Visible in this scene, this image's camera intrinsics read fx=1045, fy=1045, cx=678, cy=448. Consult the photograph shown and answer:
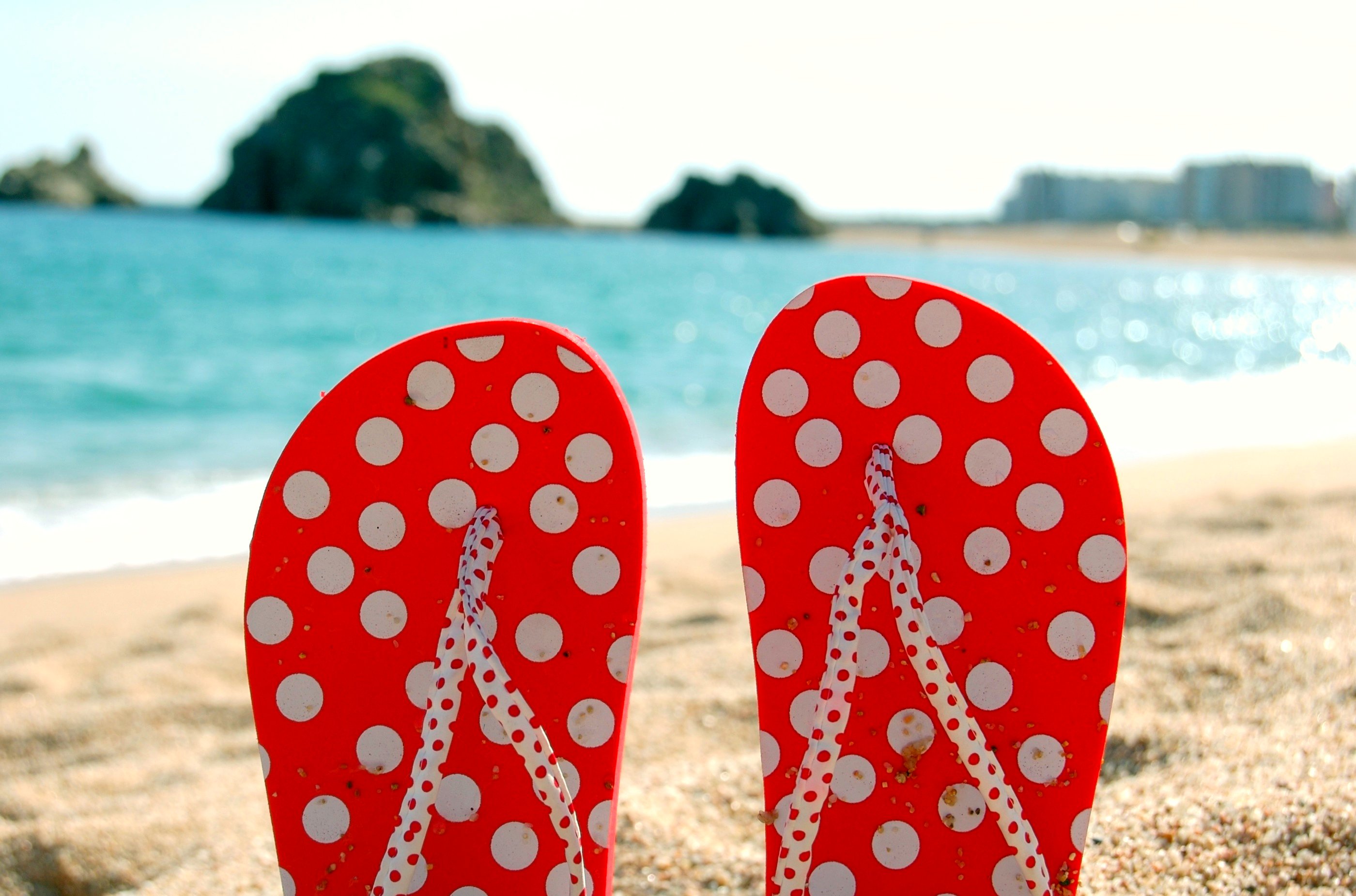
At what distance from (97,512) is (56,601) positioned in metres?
1.32

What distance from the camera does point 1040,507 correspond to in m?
1.13

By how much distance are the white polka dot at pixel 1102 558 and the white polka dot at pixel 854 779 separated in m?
0.32

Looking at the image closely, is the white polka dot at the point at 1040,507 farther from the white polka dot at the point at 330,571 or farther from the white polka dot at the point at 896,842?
the white polka dot at the point at 330,571

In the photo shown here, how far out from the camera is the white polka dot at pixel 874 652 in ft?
3.76

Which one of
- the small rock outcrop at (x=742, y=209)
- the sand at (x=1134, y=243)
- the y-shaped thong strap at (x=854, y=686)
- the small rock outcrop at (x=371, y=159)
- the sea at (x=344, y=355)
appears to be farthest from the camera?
the small rock outcrop at (x=742, y=209)

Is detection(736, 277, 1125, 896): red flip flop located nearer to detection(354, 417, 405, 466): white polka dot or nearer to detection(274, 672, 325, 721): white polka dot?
detection(354, 417, 405, 466): white polka dot

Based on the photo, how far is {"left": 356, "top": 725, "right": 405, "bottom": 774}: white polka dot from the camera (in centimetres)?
117

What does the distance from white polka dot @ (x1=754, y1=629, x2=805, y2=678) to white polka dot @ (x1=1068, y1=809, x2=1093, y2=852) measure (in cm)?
34

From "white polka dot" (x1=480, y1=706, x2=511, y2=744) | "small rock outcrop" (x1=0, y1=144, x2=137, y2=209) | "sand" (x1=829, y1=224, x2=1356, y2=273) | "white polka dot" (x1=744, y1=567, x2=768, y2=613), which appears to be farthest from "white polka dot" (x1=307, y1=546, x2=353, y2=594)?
"small rock outcrop" (x1=0, y1=144, x2=137, y2=209)

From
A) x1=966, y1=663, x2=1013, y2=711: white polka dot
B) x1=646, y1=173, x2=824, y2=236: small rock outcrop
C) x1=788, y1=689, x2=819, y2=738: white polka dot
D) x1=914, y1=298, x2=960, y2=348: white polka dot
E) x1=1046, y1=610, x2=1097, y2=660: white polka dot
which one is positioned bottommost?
x1=788, y1=689, x2=819, y2=738: white polka dot

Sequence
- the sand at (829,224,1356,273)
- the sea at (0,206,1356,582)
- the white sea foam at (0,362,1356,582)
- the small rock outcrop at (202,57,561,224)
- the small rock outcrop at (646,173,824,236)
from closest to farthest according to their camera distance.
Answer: the white sea foam at (0,362,1356,582), the sea at (0,206,1356,582), the sand at (829,224,1356,273), the small rock outcrop at (202,57,561,224), the small rock outcrop at (646,173,824,236)

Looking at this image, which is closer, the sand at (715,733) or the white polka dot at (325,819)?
Result: the white polka dot at (325,819)

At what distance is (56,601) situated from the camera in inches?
132

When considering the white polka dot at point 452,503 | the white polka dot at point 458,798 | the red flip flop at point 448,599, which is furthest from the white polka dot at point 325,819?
the white polka dot at point 452,503
